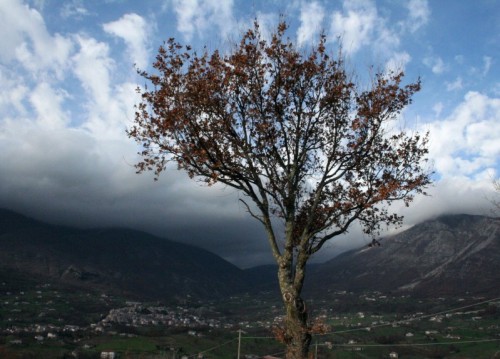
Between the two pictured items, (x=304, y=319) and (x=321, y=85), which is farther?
(x=321, y=85)

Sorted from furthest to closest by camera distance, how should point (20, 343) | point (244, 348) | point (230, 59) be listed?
point (244, 348)
point (20, 343)
point (230, 59)

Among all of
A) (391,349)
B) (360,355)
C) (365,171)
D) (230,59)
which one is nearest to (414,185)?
(365,171)

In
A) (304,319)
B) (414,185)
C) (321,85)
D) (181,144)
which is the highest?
(321,85)

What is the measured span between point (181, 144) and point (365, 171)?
616cm

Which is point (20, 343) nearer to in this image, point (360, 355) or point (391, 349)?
point (360, 355)

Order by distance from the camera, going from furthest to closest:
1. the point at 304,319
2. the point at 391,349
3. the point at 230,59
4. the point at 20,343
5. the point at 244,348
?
the point at 391,349
the point at 244,348
the point at 20,343
the point at 230,59
the point at 304,319

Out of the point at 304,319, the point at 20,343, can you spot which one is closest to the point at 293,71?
the point at 304,319

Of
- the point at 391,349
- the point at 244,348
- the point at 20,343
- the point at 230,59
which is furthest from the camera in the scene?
the point at 391,349

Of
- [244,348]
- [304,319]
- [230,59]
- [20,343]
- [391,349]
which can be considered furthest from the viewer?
[391,349]

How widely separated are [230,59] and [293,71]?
79.7 inches

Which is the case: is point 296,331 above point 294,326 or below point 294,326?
below

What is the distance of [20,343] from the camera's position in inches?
6206

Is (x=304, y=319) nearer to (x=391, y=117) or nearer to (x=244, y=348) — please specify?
(x=391, y=117)

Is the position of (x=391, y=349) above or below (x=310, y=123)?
below
